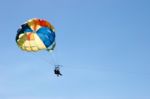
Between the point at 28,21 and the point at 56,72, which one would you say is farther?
the point at 28,21

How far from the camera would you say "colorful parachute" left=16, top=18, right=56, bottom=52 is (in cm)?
2800

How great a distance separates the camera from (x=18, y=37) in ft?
93.8

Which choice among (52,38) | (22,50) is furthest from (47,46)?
(22,50)

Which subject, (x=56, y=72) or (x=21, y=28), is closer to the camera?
(x=56, y=72)

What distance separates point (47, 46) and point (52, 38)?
1.03 m

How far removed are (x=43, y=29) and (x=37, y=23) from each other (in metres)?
1.05

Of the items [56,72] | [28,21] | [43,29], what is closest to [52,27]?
[43,29]

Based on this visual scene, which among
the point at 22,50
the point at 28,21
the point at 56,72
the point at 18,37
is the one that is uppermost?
the point at 28,21

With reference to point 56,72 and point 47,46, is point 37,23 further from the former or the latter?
point 56,72

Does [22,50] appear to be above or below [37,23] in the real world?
below

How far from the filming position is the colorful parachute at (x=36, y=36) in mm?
28000

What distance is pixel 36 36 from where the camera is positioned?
2858cm

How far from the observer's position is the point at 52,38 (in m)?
28.0

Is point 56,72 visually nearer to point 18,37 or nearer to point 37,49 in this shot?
point 37,49
